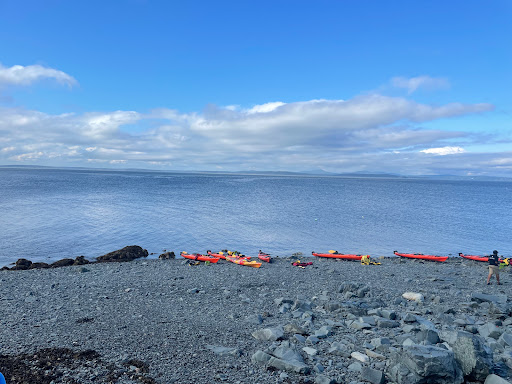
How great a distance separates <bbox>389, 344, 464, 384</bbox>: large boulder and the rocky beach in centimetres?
2

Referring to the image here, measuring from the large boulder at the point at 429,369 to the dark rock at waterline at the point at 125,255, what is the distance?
74.7 feet

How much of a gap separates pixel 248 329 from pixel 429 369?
579cm

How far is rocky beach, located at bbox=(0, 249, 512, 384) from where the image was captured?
8383mm

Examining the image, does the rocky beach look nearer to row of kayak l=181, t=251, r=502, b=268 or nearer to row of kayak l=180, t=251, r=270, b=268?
row of kayak l=180, t=251, r=270, b=268

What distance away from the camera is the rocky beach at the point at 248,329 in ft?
27.5

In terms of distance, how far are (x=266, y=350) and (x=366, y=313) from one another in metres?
5.02

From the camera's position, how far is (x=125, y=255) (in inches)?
1062

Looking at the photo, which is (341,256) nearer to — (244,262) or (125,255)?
(244,262)

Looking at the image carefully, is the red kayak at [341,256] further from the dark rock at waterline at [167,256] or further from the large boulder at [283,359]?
the large boulder at [283,359]

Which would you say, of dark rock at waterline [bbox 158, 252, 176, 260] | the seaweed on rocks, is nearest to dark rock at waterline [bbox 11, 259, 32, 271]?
dark rock at waterline [bbox 158, 252, 176, 260]

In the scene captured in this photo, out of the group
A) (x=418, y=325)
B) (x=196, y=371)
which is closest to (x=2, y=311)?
(x=196, y=371)

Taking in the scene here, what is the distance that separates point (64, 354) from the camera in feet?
31.2

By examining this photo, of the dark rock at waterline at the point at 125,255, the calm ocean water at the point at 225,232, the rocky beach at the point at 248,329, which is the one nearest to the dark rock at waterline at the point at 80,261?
the dark rock at waterline at the point at 125,255

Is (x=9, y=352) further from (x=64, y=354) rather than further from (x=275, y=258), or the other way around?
(x=275, y=258)
